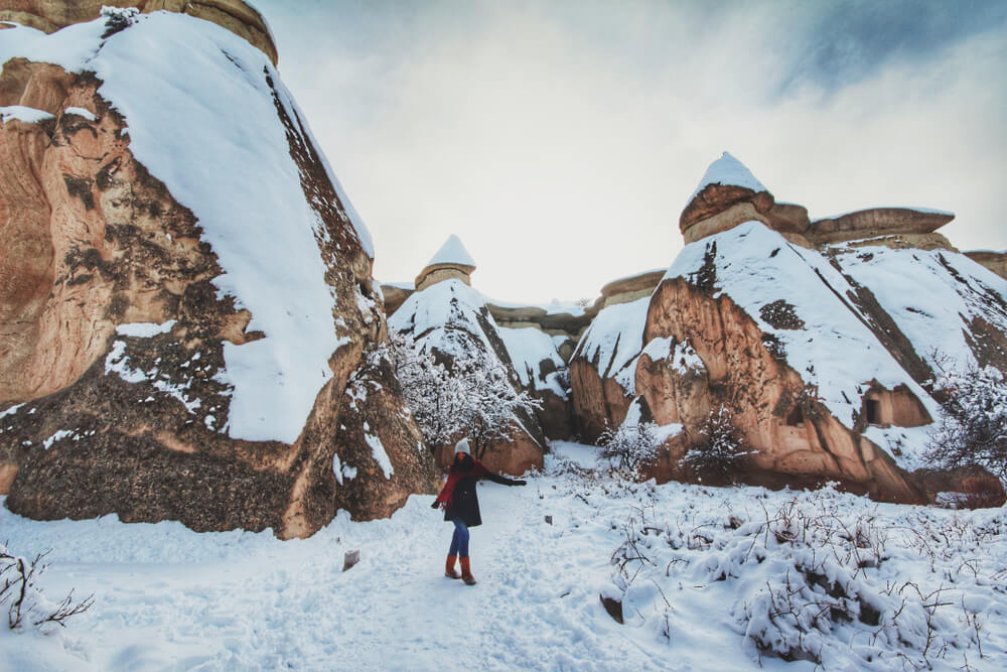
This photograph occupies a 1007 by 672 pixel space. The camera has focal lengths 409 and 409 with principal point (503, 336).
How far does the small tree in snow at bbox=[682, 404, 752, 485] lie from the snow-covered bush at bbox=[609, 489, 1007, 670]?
32.5ft

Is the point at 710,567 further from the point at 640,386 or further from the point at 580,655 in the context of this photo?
the point at 640,386

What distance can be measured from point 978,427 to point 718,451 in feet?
22.8

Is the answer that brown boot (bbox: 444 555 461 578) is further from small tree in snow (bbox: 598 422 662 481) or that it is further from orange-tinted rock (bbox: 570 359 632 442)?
orange-tinted rock (bbox: 570 359 632 442)

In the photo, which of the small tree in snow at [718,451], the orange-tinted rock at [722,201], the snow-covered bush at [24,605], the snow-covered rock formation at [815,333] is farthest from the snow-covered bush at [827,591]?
the orange-tinted rock at [722,201]

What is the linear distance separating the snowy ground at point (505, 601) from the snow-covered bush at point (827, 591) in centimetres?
2

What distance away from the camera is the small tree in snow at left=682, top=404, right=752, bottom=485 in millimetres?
15336

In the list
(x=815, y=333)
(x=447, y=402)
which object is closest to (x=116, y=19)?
(x=447, y=402)

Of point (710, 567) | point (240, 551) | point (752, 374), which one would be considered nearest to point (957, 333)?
point (752, 374)

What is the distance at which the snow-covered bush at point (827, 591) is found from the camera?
10.3 feet

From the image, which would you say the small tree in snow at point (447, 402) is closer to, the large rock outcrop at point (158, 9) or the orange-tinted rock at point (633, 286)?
the large rock outcrop at point (158, 9)

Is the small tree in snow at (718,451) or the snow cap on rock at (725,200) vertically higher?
the snow cap on rock at (725,200)

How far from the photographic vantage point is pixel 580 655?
3.42m

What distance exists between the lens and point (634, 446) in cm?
1805

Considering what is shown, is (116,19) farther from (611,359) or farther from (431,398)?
(611,359)
